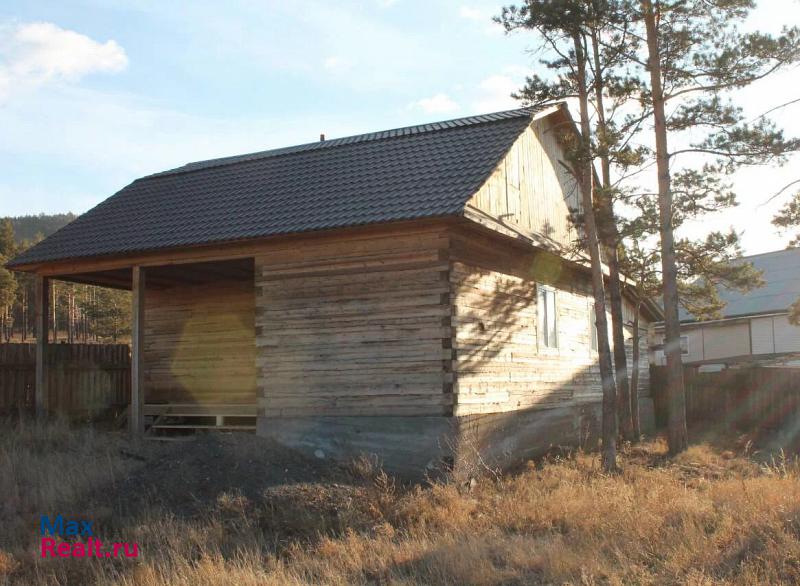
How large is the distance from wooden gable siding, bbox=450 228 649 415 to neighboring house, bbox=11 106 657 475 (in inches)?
2.1

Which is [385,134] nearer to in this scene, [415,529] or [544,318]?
[544,318]

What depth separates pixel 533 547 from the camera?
8547mm

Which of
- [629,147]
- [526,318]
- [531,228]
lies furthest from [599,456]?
[629,147]

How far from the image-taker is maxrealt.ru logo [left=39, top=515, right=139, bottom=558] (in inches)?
357

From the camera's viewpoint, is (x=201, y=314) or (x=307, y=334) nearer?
(x=307, y=334)

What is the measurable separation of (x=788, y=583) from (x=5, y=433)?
45.3 ft

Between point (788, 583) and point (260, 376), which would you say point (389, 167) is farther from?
point (788, 583)

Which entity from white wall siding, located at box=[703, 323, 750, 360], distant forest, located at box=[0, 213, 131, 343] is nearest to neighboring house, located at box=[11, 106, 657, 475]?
white wall siding, located at box=[703, 323, 750, 360]

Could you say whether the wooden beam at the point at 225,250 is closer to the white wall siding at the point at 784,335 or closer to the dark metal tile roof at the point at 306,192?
the dark metal tile roof at the point at 306,192

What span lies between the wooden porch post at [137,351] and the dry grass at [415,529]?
1842 mm

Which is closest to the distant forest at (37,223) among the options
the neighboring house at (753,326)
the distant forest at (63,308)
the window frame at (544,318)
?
the distant forest at (63,308)

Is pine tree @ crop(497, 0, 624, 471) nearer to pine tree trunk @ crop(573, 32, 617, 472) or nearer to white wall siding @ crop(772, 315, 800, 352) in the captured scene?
pine tree trunk @ crop(573, 32, 617, 472)

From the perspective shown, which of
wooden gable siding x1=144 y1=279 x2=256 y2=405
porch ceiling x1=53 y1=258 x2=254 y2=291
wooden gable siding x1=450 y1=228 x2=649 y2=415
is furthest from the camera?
wooden gable siding x1=144 y1=279 x2=256 y2=405

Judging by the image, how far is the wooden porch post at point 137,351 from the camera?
15484mm
